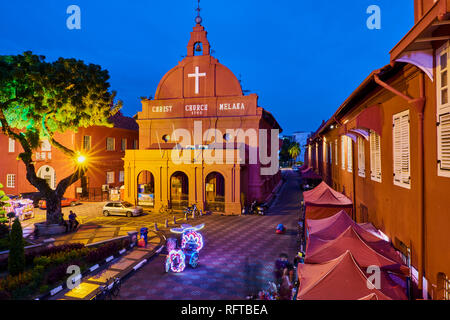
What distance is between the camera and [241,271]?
43.9 feet

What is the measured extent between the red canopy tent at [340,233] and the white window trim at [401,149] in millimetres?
2008

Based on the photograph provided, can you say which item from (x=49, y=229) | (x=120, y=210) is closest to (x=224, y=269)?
(x=49, y=229)

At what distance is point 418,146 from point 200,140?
26.3 metres

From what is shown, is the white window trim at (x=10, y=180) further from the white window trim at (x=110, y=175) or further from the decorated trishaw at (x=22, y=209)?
the decorated trishaw at (x=22, y=209)

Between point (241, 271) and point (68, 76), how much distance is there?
1916cm

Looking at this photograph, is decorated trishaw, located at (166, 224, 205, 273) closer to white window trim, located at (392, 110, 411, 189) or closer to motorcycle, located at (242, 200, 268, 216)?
white window trim, located at (392, 110, 411, 189)

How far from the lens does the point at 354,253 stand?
8.13m

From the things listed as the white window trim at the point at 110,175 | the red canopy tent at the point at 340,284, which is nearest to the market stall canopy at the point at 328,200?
the red canopy tent at the point at 340,284

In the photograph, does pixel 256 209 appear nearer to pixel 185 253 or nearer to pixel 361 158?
pixel 185 253

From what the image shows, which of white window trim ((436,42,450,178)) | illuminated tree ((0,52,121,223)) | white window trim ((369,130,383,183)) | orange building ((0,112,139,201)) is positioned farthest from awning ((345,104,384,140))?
orange building ((0,112,139,201))

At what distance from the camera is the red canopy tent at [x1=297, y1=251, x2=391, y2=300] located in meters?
6.26

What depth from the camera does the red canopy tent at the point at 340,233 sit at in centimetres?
811
